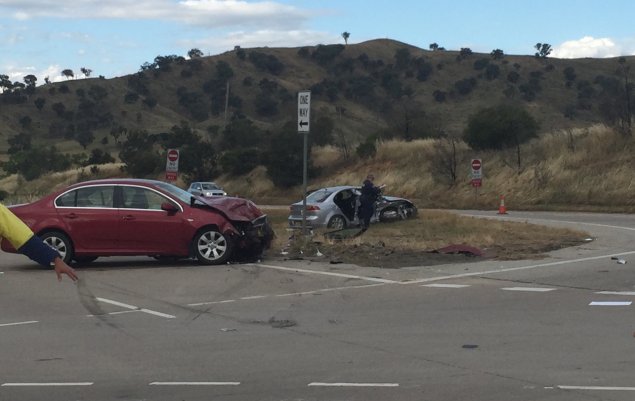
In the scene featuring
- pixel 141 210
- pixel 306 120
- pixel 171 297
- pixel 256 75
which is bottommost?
pixel 171 297

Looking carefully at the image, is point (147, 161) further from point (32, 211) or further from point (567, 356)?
point (567, 356)

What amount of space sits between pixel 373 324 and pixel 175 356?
265 cm

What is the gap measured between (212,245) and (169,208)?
41.7 inches

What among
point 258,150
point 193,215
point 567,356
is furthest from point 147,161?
point 567,356

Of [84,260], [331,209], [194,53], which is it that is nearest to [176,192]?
[84,260]

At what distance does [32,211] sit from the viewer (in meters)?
16.0

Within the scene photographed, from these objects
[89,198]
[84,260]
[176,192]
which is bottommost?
[84,260]

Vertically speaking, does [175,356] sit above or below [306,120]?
below

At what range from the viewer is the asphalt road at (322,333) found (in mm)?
7191

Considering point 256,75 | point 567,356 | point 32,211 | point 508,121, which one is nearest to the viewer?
point 567,356

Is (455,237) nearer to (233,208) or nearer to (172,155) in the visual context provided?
→ (233,208)

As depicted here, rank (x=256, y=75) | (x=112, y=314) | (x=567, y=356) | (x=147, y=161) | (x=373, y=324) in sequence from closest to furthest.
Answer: (x=567, y=356), (x=373, y=324), (x=112, y=314), (x=147, y=161), (x=256, y=75)

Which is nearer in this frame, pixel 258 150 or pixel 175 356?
pixel 175 356

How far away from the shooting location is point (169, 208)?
52.6 ft
